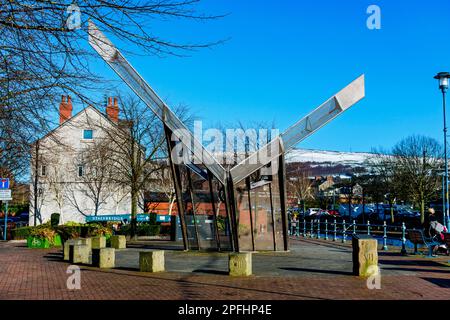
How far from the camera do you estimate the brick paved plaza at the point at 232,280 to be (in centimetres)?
926

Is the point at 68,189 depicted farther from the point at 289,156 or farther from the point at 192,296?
the point at 192,296

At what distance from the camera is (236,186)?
56.1 feet

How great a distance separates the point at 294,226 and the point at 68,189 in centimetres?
2278

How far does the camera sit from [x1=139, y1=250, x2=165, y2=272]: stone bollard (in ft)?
40.8

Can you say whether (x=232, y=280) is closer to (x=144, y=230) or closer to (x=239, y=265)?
(x=239, y=265)

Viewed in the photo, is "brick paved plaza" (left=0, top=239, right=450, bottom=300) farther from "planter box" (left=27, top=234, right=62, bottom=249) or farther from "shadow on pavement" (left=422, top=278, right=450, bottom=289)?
"planter box" (left=27, top=234, right=62, bottom=249)

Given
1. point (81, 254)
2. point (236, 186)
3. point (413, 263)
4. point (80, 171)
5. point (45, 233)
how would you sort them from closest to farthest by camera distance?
point (413, 263)
point (81, 254)
point (236, 186)
point (45, 233)
point (80, 171)

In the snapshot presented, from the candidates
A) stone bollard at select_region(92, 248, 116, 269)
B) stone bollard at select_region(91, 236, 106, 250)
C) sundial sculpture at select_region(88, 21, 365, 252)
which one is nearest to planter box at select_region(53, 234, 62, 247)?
stone bollard at select_region(91, 236, 106, 250)

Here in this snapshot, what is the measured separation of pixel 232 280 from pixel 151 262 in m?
2.39

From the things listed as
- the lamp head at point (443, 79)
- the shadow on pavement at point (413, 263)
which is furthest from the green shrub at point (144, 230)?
the shadow on pavement at point (413, 263)

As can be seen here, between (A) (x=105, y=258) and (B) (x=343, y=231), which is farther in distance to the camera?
(B) (x=343, y=231)

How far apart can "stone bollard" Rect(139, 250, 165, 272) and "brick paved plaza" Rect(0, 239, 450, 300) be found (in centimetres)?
24

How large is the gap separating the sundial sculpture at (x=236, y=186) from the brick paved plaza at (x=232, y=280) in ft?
5.50

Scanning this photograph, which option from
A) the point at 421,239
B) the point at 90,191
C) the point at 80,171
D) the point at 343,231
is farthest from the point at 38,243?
the point at 80,171
